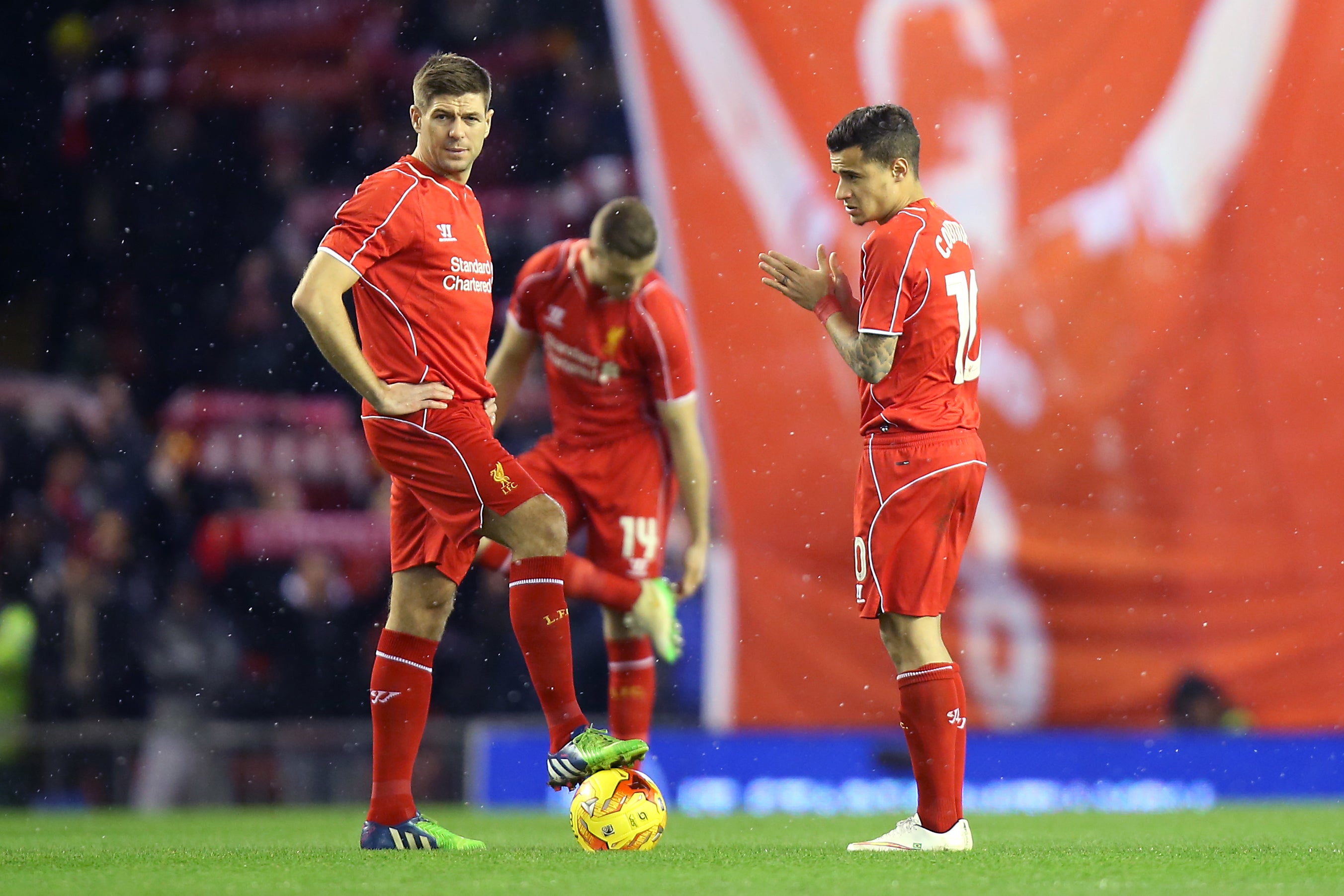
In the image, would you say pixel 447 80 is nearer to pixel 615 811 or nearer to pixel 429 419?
pixel 429 419

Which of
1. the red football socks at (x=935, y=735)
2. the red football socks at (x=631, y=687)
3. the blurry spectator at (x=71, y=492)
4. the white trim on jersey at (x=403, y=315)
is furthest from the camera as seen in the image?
the blurry spectator at (x=71, y=492)

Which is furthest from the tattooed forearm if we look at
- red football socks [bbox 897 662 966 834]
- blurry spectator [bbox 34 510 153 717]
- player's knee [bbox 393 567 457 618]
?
blurry spectator [bbox 34 510 153 717]

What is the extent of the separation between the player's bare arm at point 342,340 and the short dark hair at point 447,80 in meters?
0.56

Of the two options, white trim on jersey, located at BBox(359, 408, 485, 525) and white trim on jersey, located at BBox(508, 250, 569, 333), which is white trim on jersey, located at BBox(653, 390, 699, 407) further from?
white trim on jersey, located at BBox(359, 408, 485, 525)

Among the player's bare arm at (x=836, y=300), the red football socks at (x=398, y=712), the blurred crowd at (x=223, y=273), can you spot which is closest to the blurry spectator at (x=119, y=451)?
the blurred crowd at (x=223, y=273)

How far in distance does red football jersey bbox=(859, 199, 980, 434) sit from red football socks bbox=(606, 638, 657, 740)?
67.8 inches

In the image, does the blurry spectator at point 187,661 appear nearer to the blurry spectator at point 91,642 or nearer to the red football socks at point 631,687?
the blurry spectator at point 91,642

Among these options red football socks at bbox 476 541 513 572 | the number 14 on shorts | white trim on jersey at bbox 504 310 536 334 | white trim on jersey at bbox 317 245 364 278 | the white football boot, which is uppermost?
white trim on jersey at bbox 504 310 536 334

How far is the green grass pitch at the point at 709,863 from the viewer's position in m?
3.39

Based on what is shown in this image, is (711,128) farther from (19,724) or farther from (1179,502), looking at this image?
(19,724)

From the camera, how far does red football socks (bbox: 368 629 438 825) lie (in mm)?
4406

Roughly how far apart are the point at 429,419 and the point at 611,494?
Result: 160 centimetres

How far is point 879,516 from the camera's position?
→ 13.8 feet

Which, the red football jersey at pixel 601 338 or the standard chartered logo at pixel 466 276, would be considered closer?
the standard chartered logo at pixel 466 276
